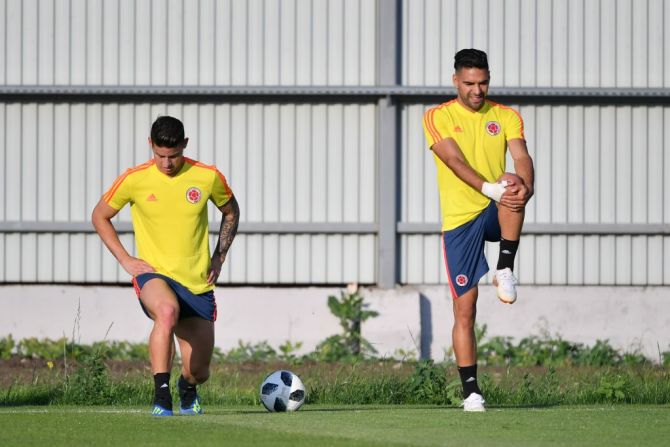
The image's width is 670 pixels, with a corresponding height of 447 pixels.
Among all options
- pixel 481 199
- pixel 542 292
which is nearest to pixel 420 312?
pixel 542 292

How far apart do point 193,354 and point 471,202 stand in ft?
6.44

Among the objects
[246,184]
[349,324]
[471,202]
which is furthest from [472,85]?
[246,184]

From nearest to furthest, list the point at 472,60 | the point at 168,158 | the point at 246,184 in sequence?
the point at 168,158
the point at 472,60
the point at 246,184

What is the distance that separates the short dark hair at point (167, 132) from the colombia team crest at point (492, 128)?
1.94m

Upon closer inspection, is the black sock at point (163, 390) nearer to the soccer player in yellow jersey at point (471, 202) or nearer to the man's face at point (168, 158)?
the man's face at point (168, 158)

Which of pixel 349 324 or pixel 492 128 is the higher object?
pixel 492 128

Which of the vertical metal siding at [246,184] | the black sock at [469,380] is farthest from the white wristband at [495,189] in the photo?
the vertical metal siding at [246,184]

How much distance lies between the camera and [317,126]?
1711cm

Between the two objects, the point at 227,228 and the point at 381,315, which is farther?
the point at 381,315

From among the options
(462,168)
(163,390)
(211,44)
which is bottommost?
(163,390)

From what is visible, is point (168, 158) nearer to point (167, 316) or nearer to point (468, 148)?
point (167, 316)

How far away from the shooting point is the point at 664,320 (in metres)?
16.9

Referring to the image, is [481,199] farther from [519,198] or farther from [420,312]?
[420,312]

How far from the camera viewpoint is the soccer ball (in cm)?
943
